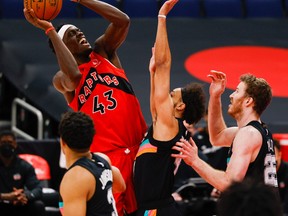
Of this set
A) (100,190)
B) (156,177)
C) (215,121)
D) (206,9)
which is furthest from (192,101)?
(206,9)

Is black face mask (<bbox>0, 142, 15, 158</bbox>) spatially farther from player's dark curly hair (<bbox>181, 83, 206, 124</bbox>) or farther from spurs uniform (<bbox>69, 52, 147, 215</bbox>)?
player's dark curly hair (<bbox>181, 83, 206, 124</bbox>)

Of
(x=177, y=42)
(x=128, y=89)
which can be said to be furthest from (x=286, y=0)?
(x=128, y=89)

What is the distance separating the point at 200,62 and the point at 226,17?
150cm

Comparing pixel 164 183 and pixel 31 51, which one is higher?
pixel 164 183

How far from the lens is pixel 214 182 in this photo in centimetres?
554

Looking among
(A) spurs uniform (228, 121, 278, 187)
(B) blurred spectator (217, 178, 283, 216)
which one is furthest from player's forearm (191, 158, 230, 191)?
(B) blurred spectator (217, 178, 283, 216)

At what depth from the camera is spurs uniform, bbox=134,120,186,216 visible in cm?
584

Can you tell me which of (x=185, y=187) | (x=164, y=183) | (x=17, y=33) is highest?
(x=164, y=183)

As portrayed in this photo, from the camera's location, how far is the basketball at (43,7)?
6125mm

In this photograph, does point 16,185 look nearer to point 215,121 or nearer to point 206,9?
point 215,121

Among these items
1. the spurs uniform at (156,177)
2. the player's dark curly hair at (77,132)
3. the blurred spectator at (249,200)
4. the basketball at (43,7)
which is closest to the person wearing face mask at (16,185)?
the basketball at (43,7)

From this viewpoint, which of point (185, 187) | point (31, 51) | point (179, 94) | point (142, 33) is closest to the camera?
point (179, 94)

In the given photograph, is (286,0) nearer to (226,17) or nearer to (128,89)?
(226,17)

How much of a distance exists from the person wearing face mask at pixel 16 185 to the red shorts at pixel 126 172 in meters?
2.94
